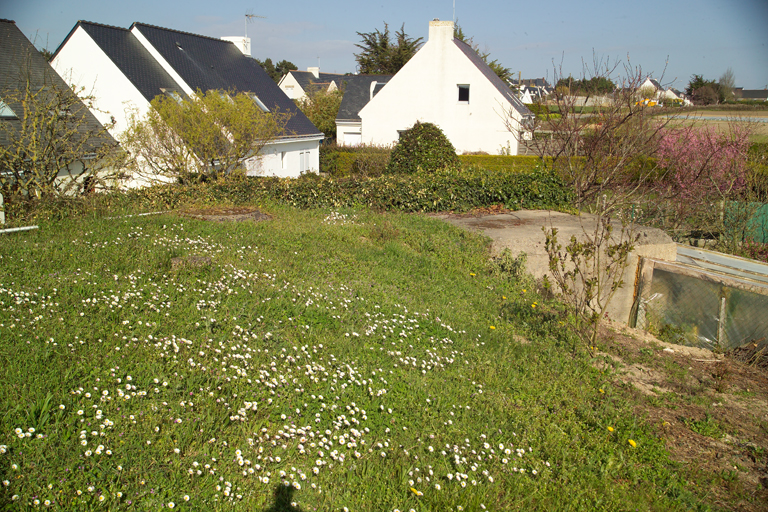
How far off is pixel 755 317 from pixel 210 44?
26541 mm

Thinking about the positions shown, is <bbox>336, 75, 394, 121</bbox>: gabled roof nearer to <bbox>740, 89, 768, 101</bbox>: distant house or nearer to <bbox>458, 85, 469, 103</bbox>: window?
<bbox>458, 85, 469, 103</bbox>: window

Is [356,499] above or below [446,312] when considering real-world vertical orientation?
below

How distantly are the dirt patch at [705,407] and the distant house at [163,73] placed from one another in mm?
12691

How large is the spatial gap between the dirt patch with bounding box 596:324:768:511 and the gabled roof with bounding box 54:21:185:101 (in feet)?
58.7

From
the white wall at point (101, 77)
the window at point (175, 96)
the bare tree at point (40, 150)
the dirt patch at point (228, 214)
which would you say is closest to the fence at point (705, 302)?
the dirt patch at point (228, 214)

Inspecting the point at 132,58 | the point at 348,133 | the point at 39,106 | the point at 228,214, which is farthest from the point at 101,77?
the point at 348,133

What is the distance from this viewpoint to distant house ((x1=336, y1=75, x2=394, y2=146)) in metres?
34.2

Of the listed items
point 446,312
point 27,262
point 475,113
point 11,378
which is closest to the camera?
point 11,378

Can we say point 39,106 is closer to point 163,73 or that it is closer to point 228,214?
point 228,214

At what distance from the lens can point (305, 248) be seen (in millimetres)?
8125

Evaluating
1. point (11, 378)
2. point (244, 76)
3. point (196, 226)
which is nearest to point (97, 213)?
point (196, 226)

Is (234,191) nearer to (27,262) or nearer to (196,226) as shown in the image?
(196,226)

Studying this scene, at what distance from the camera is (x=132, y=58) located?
20891mm

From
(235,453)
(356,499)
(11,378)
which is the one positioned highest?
(11,378)
